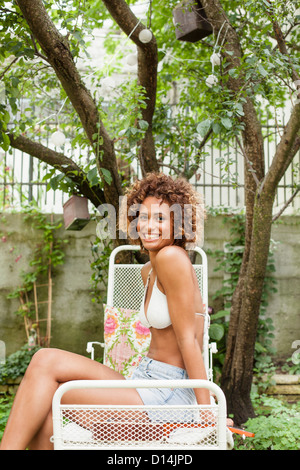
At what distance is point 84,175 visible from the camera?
9.80 ft

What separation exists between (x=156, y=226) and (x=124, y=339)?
914 millimetres

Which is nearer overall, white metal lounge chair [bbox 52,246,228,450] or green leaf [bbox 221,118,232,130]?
white metal lounge chair [bbox 52,246,228,450]

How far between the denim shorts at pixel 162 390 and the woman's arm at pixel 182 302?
0.39ft

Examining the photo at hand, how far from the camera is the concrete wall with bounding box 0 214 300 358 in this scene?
14.1ft

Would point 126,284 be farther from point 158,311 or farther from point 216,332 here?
point 216,332

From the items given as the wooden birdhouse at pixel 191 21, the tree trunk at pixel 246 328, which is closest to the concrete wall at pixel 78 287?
the tree trunk at pixel 246 328

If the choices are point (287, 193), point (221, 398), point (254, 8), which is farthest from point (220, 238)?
point (221, 398)

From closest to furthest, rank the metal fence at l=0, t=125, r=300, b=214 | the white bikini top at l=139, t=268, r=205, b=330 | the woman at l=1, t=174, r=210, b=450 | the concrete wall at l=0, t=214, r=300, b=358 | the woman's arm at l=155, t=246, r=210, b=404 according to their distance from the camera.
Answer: the woman at l=1, t=174, r=210, b=450 < the woman's arm at l=155, t=246, r=210, b=404 < the white bikini top at l=139, t=268, r=205, b=330 < the concrete wall at l=0, t=214, r=300, b=358 < the metal fence at l=0, t=125, r=300, b=214

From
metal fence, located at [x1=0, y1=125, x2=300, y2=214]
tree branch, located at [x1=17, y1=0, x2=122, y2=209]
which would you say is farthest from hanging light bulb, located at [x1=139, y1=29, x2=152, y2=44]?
metal fence, located at [x1=0, y1=125, x2=300, y2=214]

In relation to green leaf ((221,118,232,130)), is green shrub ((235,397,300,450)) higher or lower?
lower

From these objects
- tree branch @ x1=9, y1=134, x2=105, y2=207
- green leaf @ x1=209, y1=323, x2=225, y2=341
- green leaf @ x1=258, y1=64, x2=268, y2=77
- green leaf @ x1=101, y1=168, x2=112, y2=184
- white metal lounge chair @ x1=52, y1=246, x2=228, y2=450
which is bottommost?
green leaf @ x1=209, y1=323, x2=225, y2=341

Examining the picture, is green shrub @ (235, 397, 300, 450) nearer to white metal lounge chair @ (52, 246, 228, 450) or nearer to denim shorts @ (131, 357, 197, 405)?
denim shorts @ (131, 357, 197, 405)

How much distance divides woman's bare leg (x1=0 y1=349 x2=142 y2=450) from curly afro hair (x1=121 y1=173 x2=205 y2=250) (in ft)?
2.10
